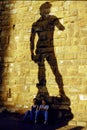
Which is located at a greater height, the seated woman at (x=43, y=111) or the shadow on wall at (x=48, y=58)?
the shadow on wall at (x=48, y=58)

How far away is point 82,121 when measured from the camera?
9.14 metres

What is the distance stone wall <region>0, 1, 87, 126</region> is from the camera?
953 cm

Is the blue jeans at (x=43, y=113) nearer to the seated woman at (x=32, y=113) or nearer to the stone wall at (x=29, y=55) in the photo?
the seated woman at (x=32, y=113)

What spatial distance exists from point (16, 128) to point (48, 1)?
4148mm

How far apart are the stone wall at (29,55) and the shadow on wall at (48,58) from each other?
118mm

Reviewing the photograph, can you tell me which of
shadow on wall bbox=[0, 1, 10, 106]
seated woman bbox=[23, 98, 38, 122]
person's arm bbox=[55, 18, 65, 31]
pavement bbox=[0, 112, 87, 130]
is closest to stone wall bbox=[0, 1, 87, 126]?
shadow on wall bbox=[0, 1, 10, 106]

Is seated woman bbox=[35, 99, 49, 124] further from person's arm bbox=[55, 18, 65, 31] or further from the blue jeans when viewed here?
person's arm bbox=[55, 18, 65, 31]

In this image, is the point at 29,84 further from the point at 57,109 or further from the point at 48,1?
the point at 48,1

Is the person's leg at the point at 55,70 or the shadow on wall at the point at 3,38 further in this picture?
the shadow on wall at the point at 3,38

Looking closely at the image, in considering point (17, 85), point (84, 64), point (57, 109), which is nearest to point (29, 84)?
point (17, 85)

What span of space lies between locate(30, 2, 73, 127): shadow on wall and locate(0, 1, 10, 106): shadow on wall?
3.17 ft

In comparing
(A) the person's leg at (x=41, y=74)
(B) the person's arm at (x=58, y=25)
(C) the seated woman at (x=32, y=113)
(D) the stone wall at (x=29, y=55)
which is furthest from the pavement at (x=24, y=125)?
(B) the person's arm at (x=58, y=25)

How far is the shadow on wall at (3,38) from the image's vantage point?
420 inches

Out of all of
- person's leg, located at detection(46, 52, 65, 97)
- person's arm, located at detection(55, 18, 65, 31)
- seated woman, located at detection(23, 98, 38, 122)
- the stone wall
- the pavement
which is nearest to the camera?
the pavement
